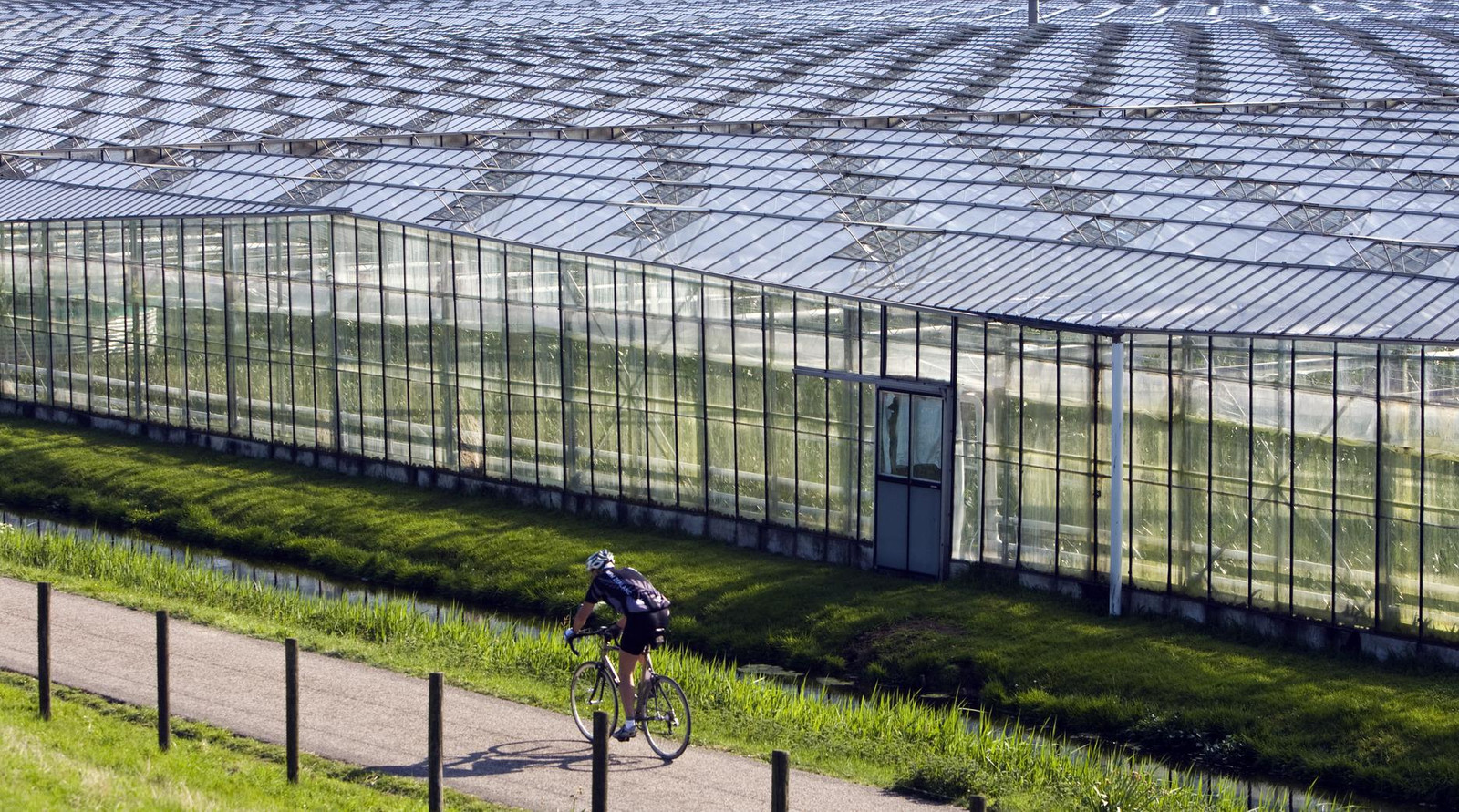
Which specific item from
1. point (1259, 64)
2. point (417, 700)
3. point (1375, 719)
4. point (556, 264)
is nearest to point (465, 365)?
point (556, 264)

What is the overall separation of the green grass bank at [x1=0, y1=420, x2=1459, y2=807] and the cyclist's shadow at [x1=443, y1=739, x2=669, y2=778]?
6404mm

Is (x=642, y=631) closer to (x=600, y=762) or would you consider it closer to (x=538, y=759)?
(x=538, y=759)

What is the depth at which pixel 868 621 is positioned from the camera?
89.1 ft

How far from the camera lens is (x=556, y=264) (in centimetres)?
3475

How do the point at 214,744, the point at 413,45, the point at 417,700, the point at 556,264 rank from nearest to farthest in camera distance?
the point at 214,744 < the point at 417,700 < the point at 556,264 < the point at 413,45

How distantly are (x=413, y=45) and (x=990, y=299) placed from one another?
47.4 meters

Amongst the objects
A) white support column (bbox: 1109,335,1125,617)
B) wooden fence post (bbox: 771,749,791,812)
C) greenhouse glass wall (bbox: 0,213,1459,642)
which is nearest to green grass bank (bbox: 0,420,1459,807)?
white support column (bbox: 1109,335,1125,617)

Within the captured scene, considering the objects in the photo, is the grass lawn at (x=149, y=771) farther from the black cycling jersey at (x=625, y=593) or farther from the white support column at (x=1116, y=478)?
the white support column at (x=1116, y=478)

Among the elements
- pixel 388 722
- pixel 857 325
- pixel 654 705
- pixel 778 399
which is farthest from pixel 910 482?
pixel 388 722

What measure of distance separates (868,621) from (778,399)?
5.68 m

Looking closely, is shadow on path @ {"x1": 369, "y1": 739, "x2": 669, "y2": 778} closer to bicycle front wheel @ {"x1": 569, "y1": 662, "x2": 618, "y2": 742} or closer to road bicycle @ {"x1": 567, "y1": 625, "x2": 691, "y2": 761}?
road bicycle @ {"x1": 567, "y1": 625, "x2": 691, "y2": 761}

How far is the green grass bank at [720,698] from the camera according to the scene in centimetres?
1917

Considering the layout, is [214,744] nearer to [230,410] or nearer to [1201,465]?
[1201,465]

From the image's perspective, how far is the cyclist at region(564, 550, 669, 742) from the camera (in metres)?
19.5
